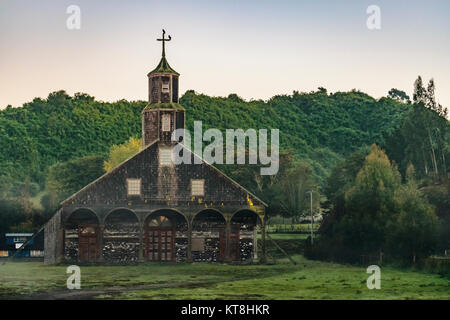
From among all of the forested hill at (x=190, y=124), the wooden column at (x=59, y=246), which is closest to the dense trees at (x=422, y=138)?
the forested hill at (x=190, y=124)

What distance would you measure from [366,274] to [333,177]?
37740 millimetres

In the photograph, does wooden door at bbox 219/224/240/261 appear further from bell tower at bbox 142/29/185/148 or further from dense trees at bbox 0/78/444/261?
bell tower at bbox 142/29/185/148

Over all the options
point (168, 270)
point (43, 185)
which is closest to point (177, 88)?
point (168, 270)

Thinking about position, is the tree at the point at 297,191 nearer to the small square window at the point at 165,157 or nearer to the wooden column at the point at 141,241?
the small square window at the point at 165,157

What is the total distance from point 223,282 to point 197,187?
11.6m

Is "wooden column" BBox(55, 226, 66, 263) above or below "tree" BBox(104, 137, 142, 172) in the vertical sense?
below

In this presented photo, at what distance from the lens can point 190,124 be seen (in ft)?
380

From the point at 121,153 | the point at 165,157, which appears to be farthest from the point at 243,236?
the point at 121,153

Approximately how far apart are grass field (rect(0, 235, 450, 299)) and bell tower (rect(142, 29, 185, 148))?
9.55 meters

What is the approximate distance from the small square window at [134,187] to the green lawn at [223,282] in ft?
16.3

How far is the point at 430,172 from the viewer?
3334 inches

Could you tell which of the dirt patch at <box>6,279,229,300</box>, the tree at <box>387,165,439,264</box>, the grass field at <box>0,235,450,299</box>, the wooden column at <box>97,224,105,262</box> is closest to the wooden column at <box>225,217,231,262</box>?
the grass field at <box>0,235,450,299</box>

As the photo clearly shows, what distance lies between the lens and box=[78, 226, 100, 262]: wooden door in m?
56.2
